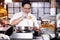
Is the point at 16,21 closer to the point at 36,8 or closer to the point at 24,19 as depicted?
the point at 24,19

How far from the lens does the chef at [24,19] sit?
2002 millimetres

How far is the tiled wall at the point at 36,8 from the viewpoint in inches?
77.4

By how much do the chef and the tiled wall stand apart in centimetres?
4

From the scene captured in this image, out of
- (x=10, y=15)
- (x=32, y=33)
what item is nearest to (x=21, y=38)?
(x=32, y=33)

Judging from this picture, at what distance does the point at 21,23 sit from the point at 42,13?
0.83 ft

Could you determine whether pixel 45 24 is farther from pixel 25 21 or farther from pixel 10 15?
pixel 10 15

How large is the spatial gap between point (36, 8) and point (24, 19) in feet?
0.59

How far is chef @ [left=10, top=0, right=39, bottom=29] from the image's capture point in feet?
6.57

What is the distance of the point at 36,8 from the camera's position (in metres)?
1.98

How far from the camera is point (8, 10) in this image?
1969mm

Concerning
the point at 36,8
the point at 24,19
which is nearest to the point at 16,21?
the point at 24,19

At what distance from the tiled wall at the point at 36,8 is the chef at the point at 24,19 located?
0.04 metres

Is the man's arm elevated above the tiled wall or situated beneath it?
situated beneath

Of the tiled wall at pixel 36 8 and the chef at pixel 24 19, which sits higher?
the tiled wall at pixel 36 8
